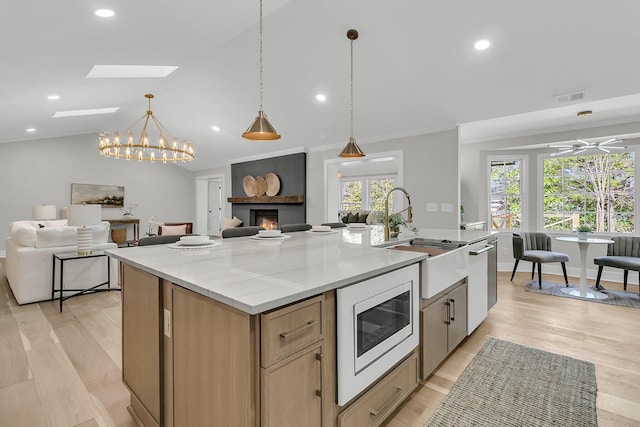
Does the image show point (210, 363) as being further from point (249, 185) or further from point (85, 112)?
point (249, 185)

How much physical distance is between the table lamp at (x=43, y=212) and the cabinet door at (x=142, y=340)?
7.11 m

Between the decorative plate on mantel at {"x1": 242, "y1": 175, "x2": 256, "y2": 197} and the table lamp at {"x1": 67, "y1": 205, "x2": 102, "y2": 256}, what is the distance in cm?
399

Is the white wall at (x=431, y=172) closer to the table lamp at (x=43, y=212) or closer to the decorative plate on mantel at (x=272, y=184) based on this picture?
the decorative plate on mantel at (x=272, y=184)

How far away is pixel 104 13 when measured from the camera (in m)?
2.44

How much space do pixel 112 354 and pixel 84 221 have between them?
73.0 inches

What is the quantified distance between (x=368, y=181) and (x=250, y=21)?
645cm

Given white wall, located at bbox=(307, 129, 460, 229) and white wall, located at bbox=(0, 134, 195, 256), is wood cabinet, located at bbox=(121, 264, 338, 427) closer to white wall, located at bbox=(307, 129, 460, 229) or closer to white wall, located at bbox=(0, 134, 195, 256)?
white wall, located at bbox=(307, 129, 460, 229)

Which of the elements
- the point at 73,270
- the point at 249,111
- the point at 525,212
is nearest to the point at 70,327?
the point at 73,270

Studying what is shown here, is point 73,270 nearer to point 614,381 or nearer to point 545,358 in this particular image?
point 545,358

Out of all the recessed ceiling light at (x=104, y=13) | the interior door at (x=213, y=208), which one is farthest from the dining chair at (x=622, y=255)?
the interior door at (x=213, y=208)

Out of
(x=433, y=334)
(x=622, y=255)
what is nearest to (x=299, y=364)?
(x=433, y=334)

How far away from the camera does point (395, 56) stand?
3398mm

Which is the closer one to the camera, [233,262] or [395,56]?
[233,262]

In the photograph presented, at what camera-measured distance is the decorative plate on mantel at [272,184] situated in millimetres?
6977
